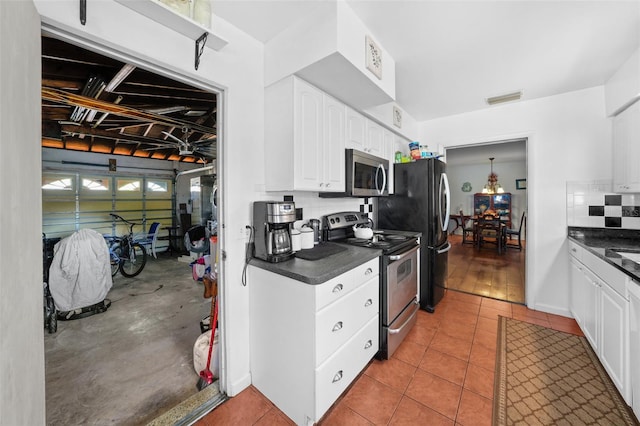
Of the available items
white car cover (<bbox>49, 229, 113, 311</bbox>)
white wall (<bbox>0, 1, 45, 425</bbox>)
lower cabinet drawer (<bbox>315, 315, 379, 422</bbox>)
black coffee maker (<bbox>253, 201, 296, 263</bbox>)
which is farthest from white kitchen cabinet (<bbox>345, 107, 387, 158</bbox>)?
white car cover (<bbox>49, 229, 113, 311</bbox>)

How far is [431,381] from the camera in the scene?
1.75 meters

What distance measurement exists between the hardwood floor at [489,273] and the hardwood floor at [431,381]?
0.46 m

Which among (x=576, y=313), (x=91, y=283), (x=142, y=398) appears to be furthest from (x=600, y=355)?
(x=91, y=283)

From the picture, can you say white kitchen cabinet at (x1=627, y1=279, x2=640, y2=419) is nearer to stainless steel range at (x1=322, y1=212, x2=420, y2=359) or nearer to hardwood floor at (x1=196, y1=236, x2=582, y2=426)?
hardwood floor at (x1=196, y1=236, x2=582, y2=426)

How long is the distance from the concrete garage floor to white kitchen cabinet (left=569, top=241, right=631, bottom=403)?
110 inches

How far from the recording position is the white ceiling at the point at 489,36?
1533 millimetres

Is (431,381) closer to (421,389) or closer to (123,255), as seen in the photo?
(421,389)

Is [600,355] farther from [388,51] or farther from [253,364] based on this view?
[388,51]

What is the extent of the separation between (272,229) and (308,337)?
705 millimetres

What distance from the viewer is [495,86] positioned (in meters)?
2.59

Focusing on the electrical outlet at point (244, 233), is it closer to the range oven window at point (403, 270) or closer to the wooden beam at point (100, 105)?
the range oven window at point (403, 270)

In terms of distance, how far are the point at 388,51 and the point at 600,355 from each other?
9.36 feet

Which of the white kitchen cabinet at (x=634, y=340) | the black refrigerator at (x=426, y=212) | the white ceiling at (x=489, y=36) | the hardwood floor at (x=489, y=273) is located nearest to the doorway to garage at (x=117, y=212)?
the white ceiling at (x=489, y=36)

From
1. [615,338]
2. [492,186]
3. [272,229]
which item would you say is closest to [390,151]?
[272,229]
